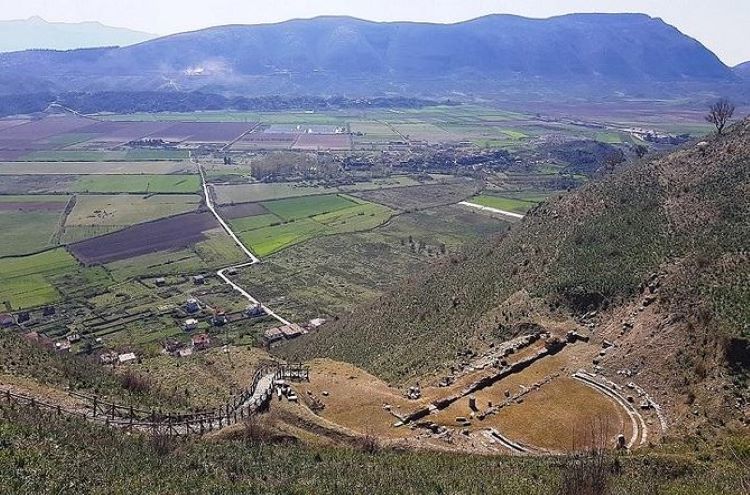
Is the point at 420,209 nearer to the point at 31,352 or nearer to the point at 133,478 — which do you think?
the point at 31,352

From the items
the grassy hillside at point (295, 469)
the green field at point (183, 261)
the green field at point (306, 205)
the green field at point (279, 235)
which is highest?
the grassy hillside at point (295, 469)

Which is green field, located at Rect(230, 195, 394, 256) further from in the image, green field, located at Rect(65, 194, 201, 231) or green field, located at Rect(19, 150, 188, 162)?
green field, located at Rect(19, 150, 188, 162)

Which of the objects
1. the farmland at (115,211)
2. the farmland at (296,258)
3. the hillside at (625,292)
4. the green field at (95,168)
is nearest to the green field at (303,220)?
the farmland at (296,258)

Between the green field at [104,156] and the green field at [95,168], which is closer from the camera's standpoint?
the green field at [95,168]

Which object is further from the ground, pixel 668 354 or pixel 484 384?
pixel 668 354

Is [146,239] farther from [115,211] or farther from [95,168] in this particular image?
[95,168]

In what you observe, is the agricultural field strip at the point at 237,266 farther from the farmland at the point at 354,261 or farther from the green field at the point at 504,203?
the green field at the point at 504,203

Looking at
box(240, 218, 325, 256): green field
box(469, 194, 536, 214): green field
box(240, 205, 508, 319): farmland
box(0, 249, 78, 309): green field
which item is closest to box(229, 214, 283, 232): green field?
box(240, 218, 325, 256): green field

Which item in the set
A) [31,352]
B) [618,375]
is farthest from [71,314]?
[618,375]
